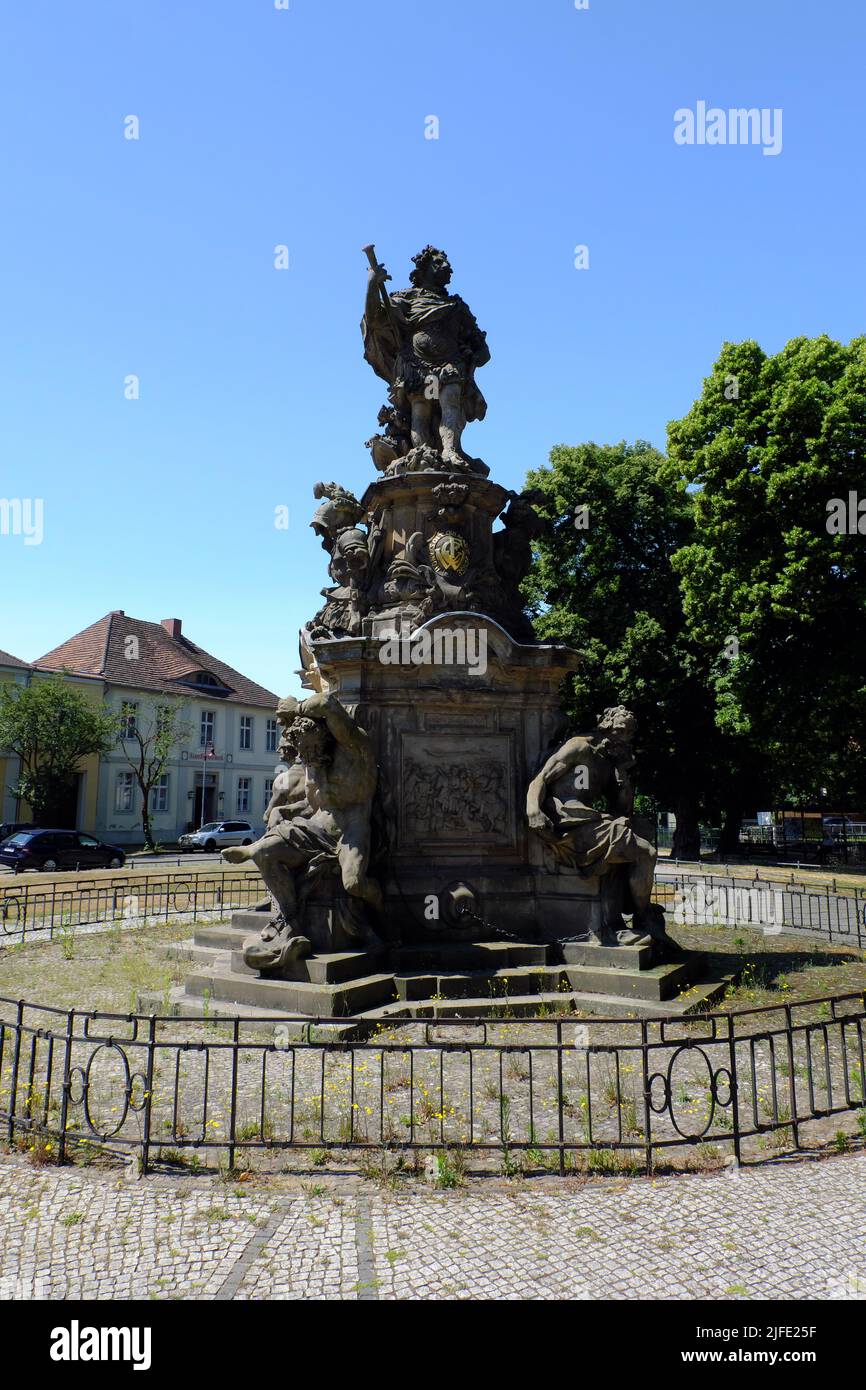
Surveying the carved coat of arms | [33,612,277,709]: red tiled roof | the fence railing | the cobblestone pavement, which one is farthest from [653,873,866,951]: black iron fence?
[33,612,277,709]: red tiled roof

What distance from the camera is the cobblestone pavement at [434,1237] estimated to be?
3.74m

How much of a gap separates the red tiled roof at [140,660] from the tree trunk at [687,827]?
1023 inches

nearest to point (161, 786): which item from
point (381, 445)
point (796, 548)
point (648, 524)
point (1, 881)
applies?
point (1, 881)

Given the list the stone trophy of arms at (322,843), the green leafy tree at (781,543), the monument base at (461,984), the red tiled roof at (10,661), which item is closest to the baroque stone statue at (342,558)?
the stone trophy of arms at (322,843)

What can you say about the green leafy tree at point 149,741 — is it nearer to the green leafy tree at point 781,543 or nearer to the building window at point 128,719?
the building window at point 128,719

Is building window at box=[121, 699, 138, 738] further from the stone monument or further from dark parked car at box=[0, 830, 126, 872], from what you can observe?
the stone monument

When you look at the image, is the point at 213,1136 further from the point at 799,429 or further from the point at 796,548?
the point at 799,429

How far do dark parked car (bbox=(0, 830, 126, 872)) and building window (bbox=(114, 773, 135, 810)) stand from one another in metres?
12.7

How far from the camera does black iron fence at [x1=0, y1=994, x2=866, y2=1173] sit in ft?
16.7

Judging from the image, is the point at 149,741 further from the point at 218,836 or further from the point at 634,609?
the point at 634,609

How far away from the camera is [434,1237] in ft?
13.7

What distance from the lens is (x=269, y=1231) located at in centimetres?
421

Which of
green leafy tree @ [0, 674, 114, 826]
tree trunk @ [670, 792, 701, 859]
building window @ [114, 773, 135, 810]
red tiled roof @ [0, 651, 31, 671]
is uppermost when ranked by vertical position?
red tiled roof @ [0, 651, 31, 671]
